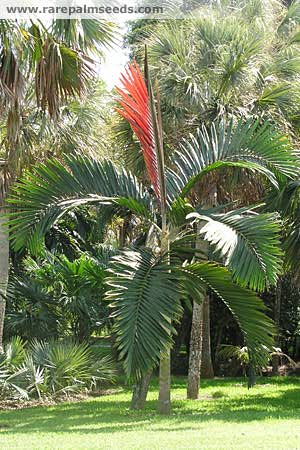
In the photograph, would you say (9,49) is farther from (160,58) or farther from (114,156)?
(114,156)

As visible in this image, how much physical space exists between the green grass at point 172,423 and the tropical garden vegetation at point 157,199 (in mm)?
255

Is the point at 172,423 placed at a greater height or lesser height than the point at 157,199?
lesser

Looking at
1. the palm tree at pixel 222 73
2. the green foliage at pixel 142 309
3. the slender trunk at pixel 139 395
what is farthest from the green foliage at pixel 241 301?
the palm tree at pixel 222 73

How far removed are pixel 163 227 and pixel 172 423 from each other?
248 cm

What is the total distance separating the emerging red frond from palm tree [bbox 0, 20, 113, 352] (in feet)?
3.45

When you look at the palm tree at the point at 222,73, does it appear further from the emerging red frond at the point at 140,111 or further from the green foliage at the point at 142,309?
the green foliage at the point at 142,309

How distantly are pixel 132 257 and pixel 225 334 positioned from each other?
31.9ft

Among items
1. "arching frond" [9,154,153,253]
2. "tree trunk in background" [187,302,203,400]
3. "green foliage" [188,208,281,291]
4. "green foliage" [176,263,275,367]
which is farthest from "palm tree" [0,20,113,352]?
"tree trunk in background" [187,302,203,400]

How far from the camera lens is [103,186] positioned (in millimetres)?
9555

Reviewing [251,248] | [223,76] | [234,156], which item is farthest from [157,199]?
[223,76]

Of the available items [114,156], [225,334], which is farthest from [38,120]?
[225,334]

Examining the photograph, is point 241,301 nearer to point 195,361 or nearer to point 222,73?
point 195,361

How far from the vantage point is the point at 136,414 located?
33.5 feet

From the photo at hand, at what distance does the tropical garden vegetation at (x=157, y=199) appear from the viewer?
28.7 ft
